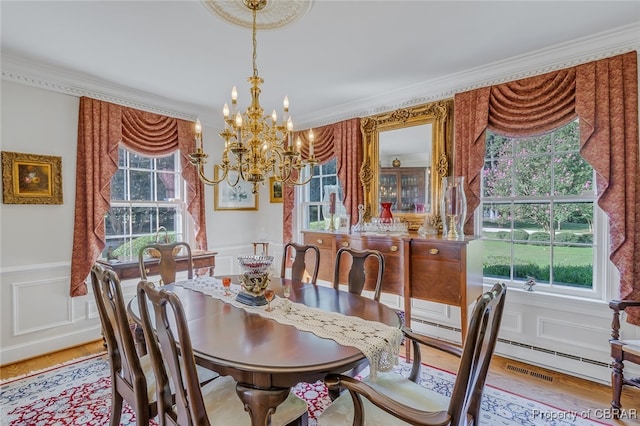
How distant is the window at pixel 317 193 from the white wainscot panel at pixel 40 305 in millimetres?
2820

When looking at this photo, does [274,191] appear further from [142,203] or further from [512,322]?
[512,322]

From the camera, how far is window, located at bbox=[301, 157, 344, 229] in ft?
14.5

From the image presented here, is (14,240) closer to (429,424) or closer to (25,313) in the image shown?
(25,313)

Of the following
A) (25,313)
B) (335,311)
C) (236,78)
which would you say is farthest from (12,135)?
(335,311)

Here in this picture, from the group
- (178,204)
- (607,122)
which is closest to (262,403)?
(607,122)

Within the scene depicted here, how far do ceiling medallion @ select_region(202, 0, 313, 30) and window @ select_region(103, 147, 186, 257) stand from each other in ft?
7.59

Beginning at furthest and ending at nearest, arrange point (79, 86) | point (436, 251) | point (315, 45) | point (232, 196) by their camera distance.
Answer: point (232, 196)
point (79, 86)
point (436, 251)
point (315, 45)

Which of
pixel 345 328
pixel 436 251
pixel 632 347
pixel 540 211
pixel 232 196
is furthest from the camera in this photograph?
pixel 232 196

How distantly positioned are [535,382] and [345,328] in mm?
1951

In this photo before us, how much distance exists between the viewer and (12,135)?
114 inches

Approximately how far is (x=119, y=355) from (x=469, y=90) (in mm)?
3437

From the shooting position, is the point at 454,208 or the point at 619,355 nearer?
the point at 619,355

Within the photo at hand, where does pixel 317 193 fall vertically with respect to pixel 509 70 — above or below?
below

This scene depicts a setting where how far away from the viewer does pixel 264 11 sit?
2.06 metres
